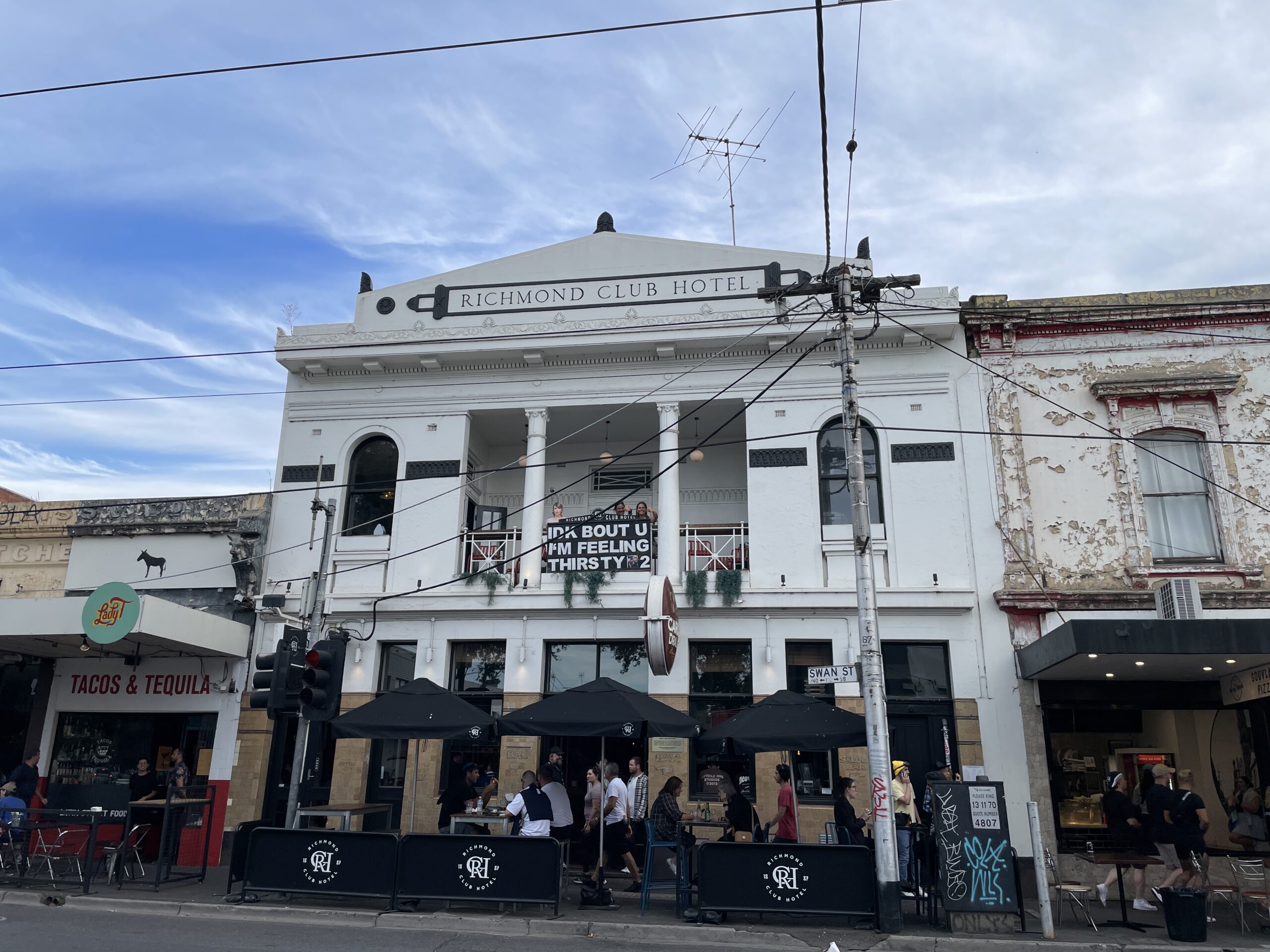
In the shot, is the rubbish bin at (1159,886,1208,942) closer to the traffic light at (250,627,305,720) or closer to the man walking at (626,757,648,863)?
the man walking at (626,757,648,863)

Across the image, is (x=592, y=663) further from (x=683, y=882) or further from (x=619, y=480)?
(x=683, y=882)

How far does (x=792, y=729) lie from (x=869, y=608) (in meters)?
2.19

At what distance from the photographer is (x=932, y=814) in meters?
11.0

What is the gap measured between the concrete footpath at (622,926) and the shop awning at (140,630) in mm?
4339

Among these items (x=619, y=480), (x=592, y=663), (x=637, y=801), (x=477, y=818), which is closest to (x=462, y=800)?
(x=477, y=818)

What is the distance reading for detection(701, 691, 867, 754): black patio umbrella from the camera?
40.3 ft

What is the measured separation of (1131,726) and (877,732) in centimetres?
678

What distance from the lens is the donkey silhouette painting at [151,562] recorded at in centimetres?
1812

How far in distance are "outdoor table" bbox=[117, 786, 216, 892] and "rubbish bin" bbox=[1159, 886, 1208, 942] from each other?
1163 centimetres

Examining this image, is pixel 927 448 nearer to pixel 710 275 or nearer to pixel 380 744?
pixel 710 275

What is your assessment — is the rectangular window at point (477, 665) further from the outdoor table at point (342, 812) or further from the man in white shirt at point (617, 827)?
the man in white shirt at point (617, 827)

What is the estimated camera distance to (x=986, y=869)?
1068 centimetres

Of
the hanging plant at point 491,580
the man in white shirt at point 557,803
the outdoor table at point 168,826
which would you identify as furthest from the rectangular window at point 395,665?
the man in white shirt at point 557,803

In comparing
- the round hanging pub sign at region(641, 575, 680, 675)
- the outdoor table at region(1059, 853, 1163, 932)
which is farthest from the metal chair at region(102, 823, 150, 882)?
the outdoor table at region(1059, 853, 1163, 932)
